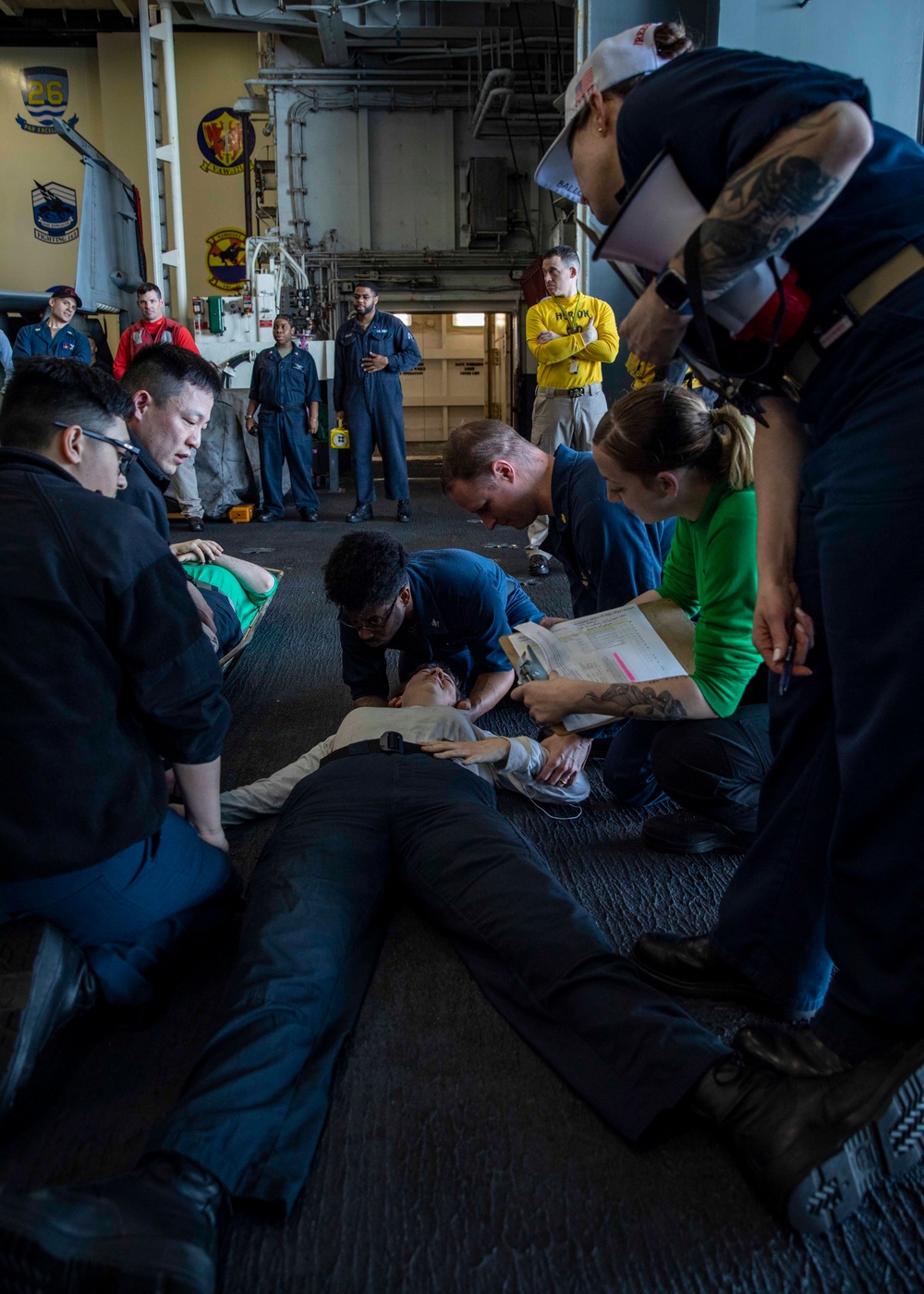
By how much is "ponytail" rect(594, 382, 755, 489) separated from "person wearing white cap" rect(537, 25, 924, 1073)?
0.53 meters

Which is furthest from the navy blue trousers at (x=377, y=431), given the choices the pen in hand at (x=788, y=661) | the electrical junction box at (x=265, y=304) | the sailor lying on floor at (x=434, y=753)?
the pen in hand at (x=788, y=661)

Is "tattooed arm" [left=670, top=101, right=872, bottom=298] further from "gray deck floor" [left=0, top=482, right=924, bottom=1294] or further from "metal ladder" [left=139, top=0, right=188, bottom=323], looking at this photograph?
"metal ladder" [left=139, top=0, right=188, bottom=323]

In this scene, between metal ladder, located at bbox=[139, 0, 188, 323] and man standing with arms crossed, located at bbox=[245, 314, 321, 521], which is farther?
metal ladder, located at bbox=[139, 0, 188, 323]

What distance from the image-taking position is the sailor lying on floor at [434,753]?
1.94m

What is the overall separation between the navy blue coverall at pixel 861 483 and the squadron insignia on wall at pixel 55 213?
13158 mm

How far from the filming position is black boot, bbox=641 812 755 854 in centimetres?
188

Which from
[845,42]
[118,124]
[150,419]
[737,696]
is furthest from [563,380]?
[118,124]

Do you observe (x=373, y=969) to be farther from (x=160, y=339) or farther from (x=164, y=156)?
(x=164, y=156)

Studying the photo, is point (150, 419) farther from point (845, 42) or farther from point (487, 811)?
point (845, 42)

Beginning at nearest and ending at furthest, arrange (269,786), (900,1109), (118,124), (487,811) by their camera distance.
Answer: (900,1109) < (487,811) < (269,786) < (118,124)

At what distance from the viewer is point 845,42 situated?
3727 millimetres

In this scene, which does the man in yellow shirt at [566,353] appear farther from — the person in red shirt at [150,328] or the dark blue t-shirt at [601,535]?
the person in red shirt at [150,328]

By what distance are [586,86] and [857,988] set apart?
117 cm

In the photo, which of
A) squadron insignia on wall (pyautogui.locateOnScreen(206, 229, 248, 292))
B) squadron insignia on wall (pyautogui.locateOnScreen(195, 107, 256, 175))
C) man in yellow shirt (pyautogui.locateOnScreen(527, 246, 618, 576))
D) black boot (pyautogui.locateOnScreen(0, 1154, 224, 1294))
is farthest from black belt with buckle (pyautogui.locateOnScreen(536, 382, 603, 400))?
→ squadron insignia on wall (pyautogui.locateOnScreen(195, 107, 256, 175))
